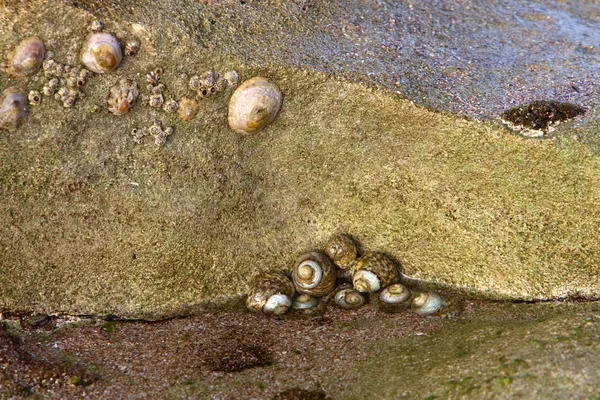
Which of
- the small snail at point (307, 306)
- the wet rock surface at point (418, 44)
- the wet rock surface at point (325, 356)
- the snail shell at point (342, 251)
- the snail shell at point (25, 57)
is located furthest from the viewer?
the snail shell at point (342, 251)

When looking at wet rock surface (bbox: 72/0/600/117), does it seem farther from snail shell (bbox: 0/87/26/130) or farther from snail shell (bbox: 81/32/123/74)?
snail shell (bbox: 0/87/26/130)

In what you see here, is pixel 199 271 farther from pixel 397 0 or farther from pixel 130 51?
pixel 397 0

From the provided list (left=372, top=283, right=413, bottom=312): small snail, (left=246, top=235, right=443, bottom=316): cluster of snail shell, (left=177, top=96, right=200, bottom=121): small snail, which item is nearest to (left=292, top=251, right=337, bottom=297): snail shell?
(left=246, top=235, right=443, bottom=316): cluster of snail shell

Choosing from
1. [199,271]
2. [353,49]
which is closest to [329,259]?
[199,271]

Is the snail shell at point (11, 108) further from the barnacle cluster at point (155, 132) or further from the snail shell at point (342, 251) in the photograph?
the snail shell at point (342, 251)

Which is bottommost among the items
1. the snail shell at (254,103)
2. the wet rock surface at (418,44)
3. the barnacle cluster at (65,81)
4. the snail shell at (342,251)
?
the snail shell at (342,251)

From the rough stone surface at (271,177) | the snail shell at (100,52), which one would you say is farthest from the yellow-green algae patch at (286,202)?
the snail shell at (100,52)
